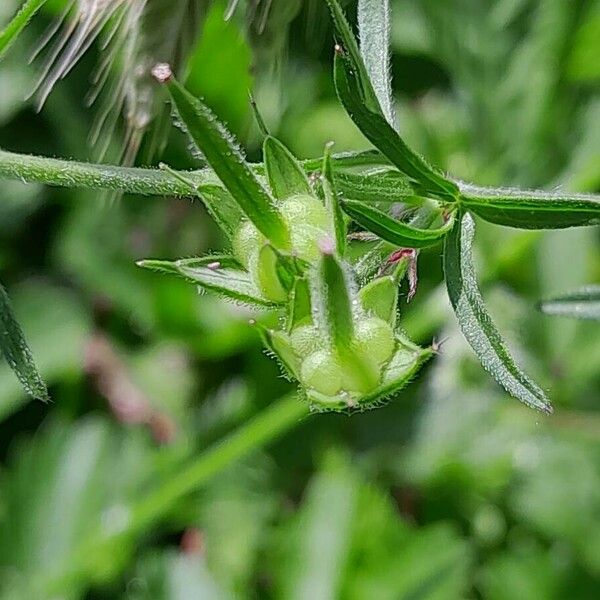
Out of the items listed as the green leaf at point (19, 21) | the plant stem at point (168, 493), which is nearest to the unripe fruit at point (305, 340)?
the green leaf at point (19, 21)

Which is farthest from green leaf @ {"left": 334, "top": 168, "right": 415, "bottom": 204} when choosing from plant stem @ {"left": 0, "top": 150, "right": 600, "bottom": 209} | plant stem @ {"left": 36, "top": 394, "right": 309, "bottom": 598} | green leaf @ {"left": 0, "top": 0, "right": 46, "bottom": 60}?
plant stem @ {"left": 36, "top": 394, "right": 309, "bottom": 598}

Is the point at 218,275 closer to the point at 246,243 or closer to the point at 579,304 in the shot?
the point at 246,243

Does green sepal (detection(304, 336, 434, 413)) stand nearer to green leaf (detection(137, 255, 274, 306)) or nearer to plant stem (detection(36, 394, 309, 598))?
green leaf (detection(137, 255, 274, 306))

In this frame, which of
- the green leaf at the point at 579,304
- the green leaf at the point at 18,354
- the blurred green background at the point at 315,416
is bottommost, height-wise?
the blurred green background at the point at 315,416

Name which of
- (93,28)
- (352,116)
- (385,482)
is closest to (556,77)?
(385,482)

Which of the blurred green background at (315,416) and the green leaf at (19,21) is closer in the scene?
the green leaf at (19,21)

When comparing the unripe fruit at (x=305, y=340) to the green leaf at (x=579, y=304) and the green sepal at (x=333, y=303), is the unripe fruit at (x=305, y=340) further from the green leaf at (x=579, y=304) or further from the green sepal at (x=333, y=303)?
the green leaf at (x=579, y=304)

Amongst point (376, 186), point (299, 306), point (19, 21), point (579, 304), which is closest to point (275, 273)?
point (299, 306)

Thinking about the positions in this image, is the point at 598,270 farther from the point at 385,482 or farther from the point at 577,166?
the point at 385,482
